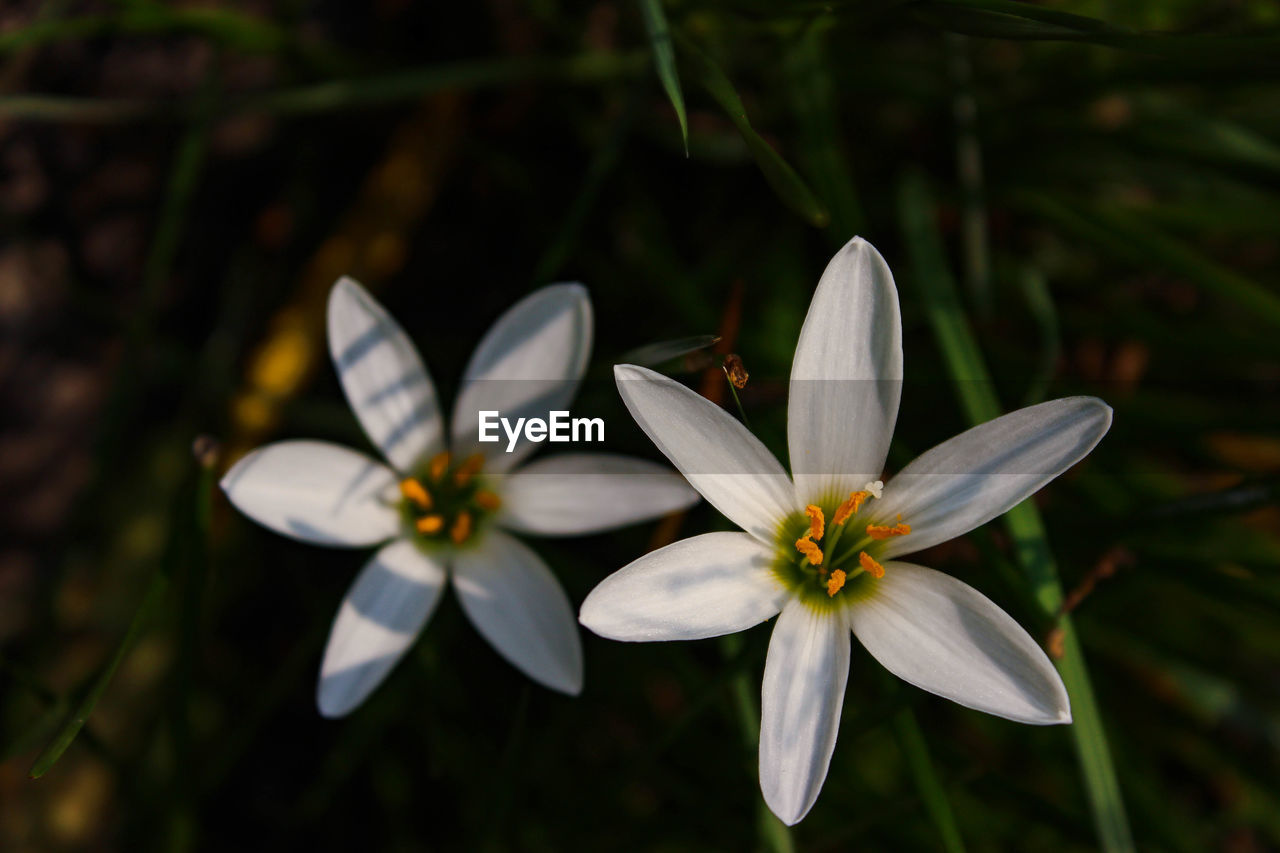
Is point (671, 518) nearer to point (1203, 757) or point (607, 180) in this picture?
point (607, 180)

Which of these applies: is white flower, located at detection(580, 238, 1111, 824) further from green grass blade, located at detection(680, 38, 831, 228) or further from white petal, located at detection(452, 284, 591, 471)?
white petal, located at detection(452, 284, 591, 471)

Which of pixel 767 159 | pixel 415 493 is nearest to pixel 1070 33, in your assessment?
pixel 767 159

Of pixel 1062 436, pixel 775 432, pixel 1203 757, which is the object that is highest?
pixel 1062 436

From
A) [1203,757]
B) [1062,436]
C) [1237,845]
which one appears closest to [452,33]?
[1062,436]

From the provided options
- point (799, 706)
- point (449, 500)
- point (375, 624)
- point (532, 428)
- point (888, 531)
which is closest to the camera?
point (799, 706)

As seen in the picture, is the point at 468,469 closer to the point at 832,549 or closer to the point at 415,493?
the point at 415,493

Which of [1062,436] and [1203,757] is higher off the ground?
[1062,436]
